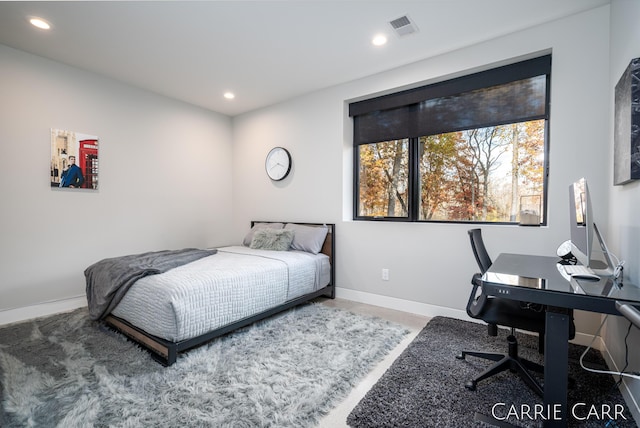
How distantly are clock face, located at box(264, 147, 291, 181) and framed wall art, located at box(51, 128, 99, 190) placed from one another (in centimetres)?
212

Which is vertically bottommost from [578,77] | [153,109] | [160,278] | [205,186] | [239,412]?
[239,412]

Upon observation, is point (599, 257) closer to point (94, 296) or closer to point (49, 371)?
point (49, 371)

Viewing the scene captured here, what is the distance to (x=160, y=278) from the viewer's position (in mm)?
2264

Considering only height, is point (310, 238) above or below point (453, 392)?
above

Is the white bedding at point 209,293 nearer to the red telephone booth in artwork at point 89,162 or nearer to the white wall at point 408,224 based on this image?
the white wall at point 408,224

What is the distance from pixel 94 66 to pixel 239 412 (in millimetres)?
3820

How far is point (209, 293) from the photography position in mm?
2250

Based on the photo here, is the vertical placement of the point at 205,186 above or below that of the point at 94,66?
below

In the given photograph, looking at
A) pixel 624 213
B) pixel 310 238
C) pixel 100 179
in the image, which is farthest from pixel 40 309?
pixel 624 213

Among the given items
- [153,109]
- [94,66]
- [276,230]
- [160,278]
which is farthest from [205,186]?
[160,278]

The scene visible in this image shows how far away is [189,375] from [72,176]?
2763 mm

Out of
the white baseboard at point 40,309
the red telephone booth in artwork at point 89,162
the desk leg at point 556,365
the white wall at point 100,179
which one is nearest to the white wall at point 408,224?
the white wall at point 100,179

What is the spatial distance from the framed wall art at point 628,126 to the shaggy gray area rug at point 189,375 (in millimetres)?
1935

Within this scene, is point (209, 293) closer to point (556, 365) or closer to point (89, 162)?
point (556, 365)
